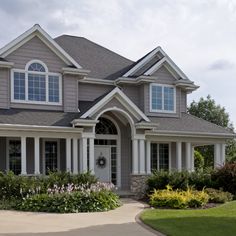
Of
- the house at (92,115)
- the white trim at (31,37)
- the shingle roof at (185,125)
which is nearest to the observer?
the house at (92,115)

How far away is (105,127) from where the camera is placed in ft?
82.0

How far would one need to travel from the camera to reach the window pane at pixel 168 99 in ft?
87.0

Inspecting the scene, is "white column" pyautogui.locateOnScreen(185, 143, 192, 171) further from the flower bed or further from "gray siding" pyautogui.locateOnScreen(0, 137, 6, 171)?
"gray siding" pyautogui.locateOnScreen(0, 137, 6, 171)

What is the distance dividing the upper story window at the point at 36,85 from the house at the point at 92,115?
0.05m

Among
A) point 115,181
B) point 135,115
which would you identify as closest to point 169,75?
point 135,115

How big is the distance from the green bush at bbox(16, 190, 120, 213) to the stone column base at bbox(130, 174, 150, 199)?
461 cm

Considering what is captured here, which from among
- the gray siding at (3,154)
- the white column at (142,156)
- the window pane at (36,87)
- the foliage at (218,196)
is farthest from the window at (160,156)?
the gray siding at (3,154)

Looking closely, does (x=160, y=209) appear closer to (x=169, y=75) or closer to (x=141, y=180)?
(x=141, y=180)

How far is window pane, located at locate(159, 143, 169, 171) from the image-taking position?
26.4 meters

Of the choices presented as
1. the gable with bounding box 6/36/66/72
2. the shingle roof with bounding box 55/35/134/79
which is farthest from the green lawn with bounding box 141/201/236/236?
the shingle roof with bounding box 55/35/134/79

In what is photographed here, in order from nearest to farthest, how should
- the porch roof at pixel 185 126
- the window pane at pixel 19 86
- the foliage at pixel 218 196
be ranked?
the foliage at pixel 218 196, the window pane at pixel 19 86, the porch roof at pixel 185 126

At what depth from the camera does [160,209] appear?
1742 centimetres

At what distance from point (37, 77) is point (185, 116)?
942 centimetres

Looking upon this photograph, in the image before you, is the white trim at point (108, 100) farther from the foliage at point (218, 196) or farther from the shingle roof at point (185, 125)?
the foliage at point (218, 196)
